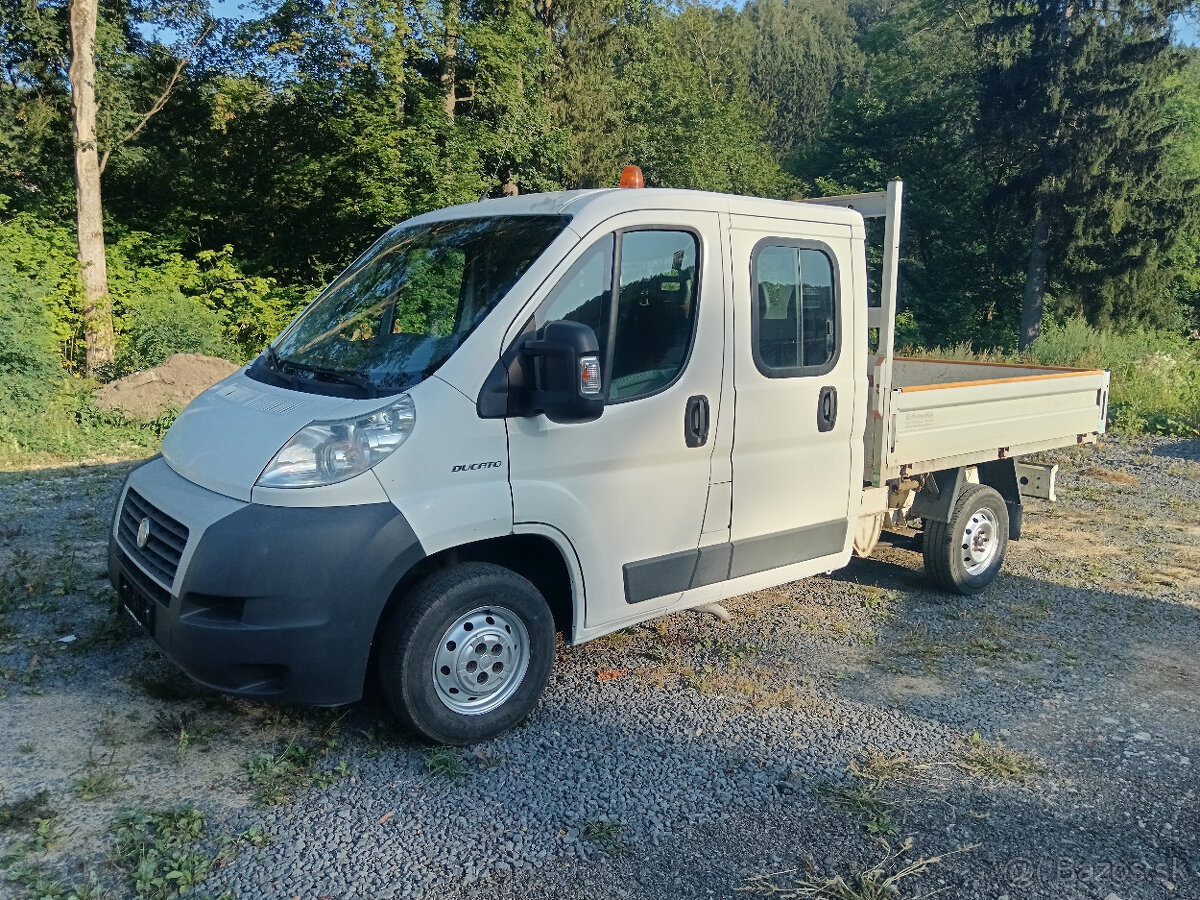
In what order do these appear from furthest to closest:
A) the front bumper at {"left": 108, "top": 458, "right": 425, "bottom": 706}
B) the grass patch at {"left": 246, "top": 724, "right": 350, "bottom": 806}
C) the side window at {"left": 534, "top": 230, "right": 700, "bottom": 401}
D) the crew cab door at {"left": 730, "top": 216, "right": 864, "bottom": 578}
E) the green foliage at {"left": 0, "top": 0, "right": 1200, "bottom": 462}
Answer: the green foliage at {"left": 0, "top": 0, "right": 1200, "bottom": 462}, the crew cab door at {"left": 730, "top": 216, "right": 864, "bottom": 578}, the side window at {"left": 534, "top": 230, "right": 700, "bottom": 401}, the grass patch at {"left": 246, "top": 724, "right": 350, "bottom": 806}, the front bumper at {"left": 108, "top": 458, "right": 425, "bottom": 706}

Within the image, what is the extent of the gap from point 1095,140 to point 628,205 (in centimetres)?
2729

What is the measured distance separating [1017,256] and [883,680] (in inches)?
1118

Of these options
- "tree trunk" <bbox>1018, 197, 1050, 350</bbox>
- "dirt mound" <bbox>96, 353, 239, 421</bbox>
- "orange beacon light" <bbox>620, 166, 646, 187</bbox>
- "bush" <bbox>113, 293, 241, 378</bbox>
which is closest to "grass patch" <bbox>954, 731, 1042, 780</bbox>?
"orange beacon light" <bbox>620, 166, 646, 187</bbox>

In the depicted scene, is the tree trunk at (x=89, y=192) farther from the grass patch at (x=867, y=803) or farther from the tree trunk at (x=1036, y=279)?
the tree trunk at (x=1036, y=279)

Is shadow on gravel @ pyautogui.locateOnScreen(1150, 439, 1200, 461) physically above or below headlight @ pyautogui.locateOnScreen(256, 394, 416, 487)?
below

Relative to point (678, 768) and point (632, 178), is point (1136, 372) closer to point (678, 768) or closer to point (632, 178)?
point (632, 178)

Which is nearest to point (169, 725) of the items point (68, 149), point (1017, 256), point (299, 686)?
point (299, 686)

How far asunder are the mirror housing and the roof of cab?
654mm

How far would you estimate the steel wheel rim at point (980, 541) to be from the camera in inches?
249

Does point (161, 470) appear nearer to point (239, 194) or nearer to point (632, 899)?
point (632, 899)

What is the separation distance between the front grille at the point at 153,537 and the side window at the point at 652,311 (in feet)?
5.94

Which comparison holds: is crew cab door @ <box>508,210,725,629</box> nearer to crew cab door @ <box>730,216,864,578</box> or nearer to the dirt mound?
crew cab door @ <box>730,216,864,578</box>

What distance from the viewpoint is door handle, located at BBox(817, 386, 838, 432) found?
491 centimetres

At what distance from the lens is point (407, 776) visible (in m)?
3.75
